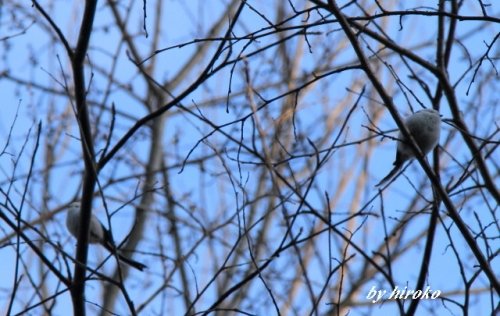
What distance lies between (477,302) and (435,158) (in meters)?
2.66

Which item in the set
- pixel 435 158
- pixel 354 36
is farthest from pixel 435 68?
pixel 354 36

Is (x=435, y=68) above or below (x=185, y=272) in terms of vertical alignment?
below

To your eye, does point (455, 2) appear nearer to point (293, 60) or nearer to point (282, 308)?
point (282, 308)

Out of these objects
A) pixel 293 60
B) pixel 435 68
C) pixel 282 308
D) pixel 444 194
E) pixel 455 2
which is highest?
pixel 293 60

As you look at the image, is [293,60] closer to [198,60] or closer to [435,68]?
[198,60]

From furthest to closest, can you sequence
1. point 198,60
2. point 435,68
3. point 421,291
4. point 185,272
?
point 198,60 → point 185,272 → point 435,68 → point 421,291

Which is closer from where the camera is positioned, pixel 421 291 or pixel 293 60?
pixel 421 291

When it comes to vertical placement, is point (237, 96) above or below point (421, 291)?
above

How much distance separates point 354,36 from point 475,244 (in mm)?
586

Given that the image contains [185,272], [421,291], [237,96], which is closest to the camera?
[421,291]

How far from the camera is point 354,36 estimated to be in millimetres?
1995

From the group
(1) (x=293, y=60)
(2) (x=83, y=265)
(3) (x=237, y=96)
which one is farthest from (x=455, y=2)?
(1) (x=293, y=60)

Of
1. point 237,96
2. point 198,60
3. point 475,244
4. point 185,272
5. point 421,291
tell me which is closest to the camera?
point 475,244

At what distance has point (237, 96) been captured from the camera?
524 cm
